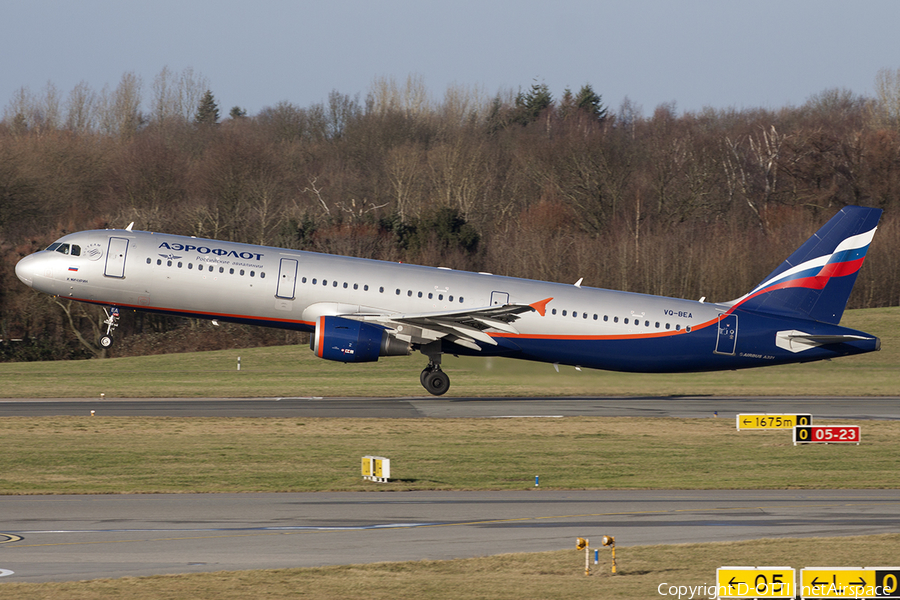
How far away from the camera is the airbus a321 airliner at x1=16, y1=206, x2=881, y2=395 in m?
33.6

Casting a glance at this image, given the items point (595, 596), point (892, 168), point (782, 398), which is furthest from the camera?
point (892, 168)

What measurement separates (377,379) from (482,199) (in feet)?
178

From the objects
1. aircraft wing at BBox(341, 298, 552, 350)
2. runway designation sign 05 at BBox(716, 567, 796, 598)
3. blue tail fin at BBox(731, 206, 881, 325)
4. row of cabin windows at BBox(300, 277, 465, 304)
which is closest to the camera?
runway designation sign 05 at BBox(716, 567, 796, 598)

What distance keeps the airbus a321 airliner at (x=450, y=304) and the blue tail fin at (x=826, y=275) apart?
40 mm

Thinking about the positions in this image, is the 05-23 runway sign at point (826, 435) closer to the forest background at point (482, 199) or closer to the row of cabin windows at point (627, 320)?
the row of cabin windows at point (627, 320)

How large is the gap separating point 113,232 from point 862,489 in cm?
2490

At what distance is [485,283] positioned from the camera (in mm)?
35531

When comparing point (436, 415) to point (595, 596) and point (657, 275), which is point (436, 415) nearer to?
point (595, 596)

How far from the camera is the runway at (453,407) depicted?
33.5 m

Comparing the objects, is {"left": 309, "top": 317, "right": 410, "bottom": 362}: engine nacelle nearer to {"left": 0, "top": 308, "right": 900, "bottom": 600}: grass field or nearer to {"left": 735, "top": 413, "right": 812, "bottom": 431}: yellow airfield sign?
{"left": 0, "top": 308, "right": 900, "bottom": 600}: grass field

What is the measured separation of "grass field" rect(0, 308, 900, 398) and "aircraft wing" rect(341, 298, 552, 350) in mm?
1356

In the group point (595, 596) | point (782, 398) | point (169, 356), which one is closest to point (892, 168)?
point (782, 398)

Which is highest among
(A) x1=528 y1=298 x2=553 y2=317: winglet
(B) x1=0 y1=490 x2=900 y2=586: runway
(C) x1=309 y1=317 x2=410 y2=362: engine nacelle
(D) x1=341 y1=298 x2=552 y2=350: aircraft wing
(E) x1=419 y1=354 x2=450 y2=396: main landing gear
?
(A) x1=528 y1=298 x2=553 y2=317: winglet

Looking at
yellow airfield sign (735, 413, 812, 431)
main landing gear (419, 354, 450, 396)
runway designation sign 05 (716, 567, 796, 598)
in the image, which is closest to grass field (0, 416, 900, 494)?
yellow airfield sign (735, 413, 812, 431)
